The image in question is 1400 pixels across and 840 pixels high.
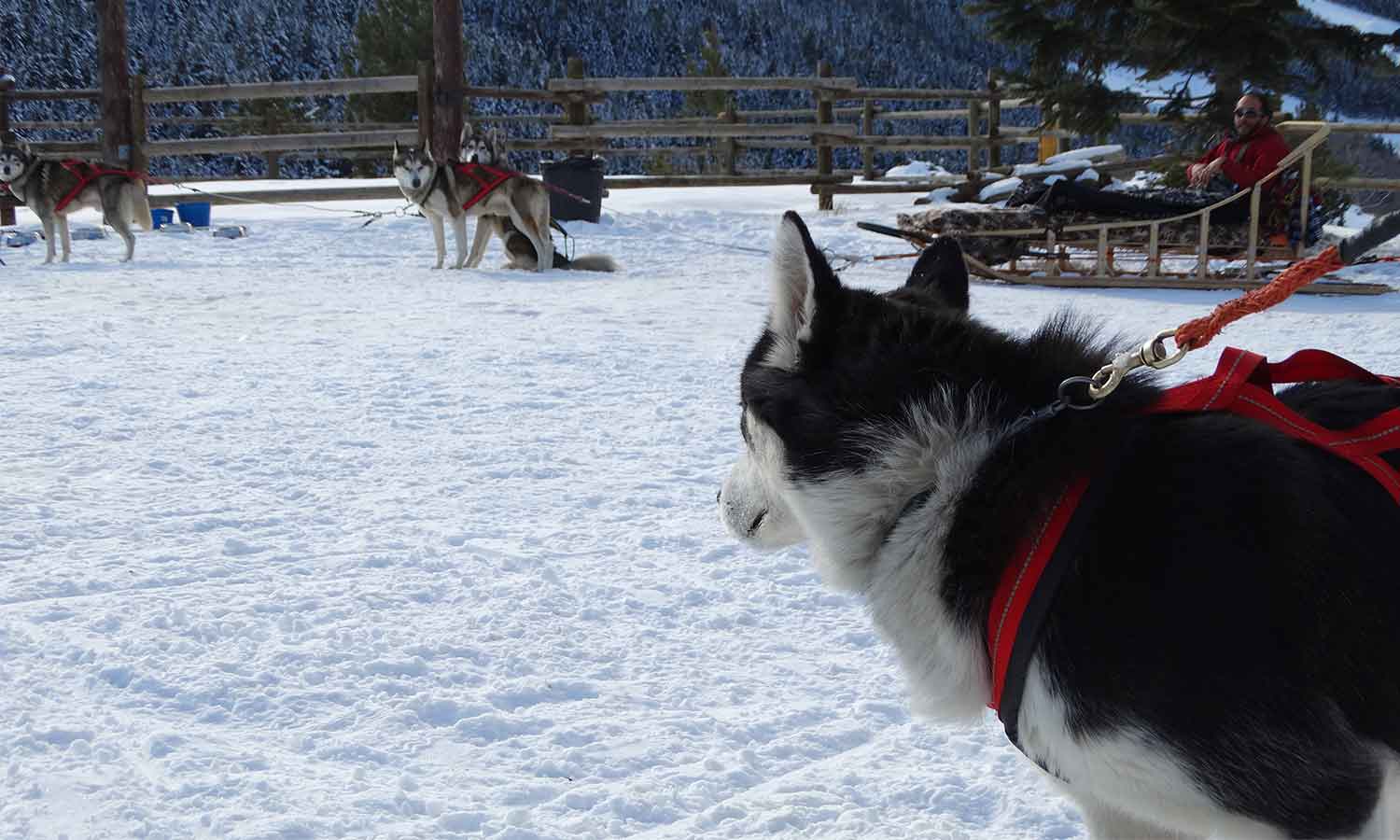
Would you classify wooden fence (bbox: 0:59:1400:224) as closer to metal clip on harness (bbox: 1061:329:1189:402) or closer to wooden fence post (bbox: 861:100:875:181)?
wooden fence post (bbox: 861:100:875:181)

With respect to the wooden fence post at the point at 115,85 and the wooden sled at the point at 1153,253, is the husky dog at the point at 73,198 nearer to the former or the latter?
the wooden fence post at the point at 115,85

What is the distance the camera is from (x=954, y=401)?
5.10 feet

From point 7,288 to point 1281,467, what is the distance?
10.6 metres

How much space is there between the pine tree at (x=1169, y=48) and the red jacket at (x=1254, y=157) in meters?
2.77

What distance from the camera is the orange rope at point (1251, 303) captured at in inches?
70.1

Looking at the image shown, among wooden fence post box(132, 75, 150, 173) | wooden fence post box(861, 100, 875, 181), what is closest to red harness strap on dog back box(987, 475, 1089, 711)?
wooden fence post box(132, 75, 150, 173)

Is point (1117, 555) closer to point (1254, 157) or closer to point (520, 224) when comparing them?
point (1254, 157)

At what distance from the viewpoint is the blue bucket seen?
1522 centimetres

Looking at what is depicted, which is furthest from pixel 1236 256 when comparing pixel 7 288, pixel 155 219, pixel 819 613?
pixel 155 219

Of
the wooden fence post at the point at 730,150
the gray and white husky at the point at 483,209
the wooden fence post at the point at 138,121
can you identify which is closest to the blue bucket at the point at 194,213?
the wooden fence post at the point at 138,121

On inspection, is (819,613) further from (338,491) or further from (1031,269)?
(1031,269)

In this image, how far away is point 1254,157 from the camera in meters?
9.45

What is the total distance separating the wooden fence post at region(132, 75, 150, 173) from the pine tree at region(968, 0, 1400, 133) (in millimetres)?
11896

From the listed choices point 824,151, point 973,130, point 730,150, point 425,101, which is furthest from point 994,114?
point 425,101
